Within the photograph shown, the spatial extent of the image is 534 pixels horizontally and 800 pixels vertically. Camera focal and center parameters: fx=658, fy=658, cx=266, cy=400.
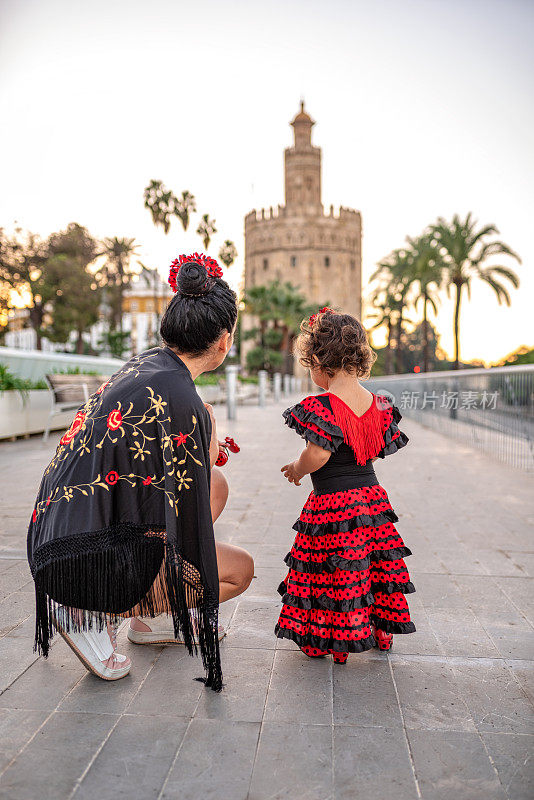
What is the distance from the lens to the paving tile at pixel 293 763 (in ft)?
5.69

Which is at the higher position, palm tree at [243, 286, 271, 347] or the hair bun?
palm tree at [243, 286, 271, 347]

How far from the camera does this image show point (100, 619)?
217 cm

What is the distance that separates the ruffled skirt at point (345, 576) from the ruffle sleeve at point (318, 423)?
23 cm

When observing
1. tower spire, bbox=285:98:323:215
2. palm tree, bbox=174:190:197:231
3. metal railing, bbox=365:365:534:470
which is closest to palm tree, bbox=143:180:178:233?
palm tree, bbox=174:190:197:231

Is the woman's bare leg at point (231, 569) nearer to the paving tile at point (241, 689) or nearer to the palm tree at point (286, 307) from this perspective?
the paving tile at point (241, 689)

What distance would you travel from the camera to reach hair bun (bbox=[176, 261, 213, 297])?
2.14m

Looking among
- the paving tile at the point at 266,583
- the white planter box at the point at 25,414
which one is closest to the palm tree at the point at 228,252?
the white planter box at the point at 25,414

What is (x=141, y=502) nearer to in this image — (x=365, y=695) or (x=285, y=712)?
(x=285, y=712)

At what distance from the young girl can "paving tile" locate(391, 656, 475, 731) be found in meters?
0.14


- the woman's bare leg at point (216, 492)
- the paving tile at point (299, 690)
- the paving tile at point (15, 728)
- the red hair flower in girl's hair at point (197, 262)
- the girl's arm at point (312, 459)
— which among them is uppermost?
the red hair flower in girl's hair at point (197, 262)

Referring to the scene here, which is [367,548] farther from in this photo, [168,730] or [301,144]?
[301,144]

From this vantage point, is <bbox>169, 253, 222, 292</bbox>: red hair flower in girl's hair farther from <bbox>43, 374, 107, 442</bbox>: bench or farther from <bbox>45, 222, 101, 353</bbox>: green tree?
<bbox>45, 222, 101, 353</bbox>: green tree

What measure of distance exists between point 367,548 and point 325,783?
925 mm

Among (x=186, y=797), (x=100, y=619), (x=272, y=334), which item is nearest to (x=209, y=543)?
(x=100, y=619)
